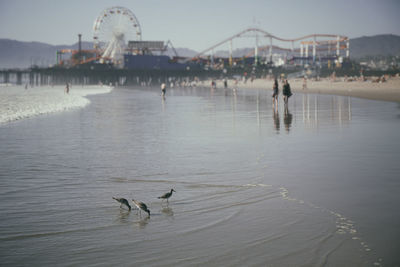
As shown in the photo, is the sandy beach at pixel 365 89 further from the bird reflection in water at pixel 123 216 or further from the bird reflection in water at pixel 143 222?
the bird reflection in water at pixel 143 222

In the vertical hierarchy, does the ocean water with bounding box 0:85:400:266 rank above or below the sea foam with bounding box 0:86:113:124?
below

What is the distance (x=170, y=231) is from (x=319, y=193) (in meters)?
2.88

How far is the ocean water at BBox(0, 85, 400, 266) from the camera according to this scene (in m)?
5.26

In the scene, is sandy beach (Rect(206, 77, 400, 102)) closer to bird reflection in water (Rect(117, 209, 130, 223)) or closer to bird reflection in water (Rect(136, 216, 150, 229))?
bird reflection in water (Rect(117, 209, 130, 223))

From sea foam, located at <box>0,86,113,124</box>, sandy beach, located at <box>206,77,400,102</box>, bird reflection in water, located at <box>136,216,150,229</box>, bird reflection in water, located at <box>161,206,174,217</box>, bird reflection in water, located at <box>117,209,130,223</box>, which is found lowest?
bird reflection in water, located at <box>136,216,150,229</box>

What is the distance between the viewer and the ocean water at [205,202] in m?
5.26

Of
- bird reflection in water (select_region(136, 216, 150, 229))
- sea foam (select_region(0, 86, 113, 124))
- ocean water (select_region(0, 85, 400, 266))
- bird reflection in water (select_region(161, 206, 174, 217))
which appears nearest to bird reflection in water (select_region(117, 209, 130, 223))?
ocean water (select_region(0, 85, 400, 266))

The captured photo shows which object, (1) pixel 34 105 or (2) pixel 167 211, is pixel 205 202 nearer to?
(2) pixel 167 211

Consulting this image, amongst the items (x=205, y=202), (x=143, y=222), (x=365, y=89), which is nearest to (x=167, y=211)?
(x=143, y=222)

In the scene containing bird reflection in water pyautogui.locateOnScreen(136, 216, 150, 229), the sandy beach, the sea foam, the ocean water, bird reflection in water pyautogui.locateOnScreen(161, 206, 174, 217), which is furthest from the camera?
the sandy beach

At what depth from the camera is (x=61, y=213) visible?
6.89m

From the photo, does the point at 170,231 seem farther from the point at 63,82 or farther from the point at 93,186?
the point at 63,82

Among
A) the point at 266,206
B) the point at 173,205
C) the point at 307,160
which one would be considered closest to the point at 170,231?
the point at 173,205

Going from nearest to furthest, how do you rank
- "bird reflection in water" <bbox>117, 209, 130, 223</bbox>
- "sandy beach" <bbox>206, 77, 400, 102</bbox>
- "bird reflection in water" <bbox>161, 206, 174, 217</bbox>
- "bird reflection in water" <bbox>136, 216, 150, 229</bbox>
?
"bird reflection in water" <bbox>136, 216, 150, 229</bbox> → "bird reflection in water" <bbox>117, 209, 130, 223</bbox> → "bird reflection in water" <bbox>161, 206, 174, 217</bbox> → "sandy beach" <bbox>206, 77, 400, 102</bbox>
